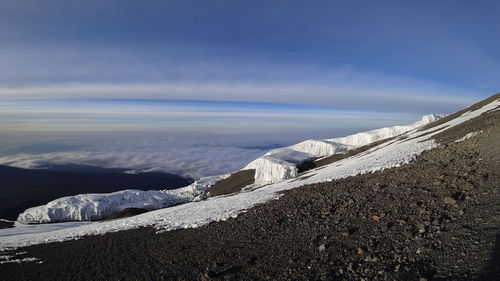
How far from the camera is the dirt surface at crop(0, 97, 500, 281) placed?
10.4m

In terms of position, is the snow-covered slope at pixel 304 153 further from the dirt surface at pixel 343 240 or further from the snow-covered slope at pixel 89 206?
the dirt surface at pixel 343 240

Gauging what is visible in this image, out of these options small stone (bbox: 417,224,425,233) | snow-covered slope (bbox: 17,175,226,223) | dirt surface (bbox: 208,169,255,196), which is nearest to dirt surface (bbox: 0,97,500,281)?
small stone (bbox: 417,224,425,233)

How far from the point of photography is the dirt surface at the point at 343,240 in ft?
34.0

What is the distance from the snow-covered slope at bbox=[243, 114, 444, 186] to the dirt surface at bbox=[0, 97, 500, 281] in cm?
6518

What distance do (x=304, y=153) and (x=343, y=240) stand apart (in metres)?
127

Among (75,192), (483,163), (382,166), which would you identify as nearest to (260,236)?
(483,163)

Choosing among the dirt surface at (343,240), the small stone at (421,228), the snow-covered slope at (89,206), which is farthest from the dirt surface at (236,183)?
the small stone at (421,228)

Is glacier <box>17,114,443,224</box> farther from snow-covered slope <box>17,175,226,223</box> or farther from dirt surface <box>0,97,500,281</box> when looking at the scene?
dirt surface <box>0,97,500,281</box>

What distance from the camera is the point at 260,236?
54.3ft

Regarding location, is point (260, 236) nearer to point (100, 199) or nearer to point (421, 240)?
point (421, 240)

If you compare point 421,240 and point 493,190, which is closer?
point 421,240

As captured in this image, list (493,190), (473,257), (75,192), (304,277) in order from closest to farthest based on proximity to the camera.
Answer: (473,257)
(304,277)
(493,190)
(75,192)

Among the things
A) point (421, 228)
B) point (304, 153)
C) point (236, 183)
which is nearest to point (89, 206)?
point (236, 183)

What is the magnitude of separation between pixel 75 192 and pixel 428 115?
21172 centimetres
